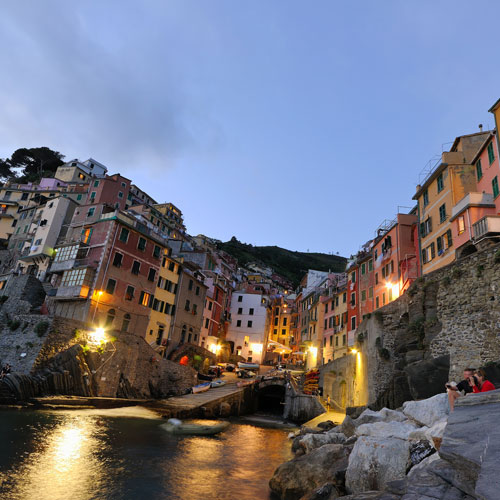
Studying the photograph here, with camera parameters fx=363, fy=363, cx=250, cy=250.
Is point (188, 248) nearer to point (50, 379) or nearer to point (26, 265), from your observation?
point (26, 265)

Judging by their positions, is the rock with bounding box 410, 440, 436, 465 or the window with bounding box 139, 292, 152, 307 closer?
the rock with bounding box 410, 440, 436, 465

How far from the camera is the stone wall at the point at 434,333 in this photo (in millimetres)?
17547

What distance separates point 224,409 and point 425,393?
2186cm

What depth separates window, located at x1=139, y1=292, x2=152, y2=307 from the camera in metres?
44.3

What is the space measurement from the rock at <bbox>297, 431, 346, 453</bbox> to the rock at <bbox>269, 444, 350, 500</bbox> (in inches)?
161

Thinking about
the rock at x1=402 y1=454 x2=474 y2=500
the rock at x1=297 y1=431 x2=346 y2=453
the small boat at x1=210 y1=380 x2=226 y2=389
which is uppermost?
the small boat at x1=210 y1=380 x2=226 y2=389

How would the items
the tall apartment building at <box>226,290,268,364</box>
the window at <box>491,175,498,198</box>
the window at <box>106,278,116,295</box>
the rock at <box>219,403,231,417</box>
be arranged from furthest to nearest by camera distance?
the tall apartment building at <box>226,290,268,364</box> < the window at <box>106,278,116,295</box> < the rock at <box>219,403,231,417</box> < the window at <box>491,175,498,198</box>

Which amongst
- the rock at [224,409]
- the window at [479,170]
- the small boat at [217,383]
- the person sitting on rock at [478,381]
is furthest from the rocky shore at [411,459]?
the small boat at [217,383]

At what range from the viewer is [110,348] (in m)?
34.7

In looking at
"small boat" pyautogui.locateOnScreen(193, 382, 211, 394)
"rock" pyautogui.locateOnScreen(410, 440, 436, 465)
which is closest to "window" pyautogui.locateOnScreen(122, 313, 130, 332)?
"small boat" pyautogui.locateOnScreen(193, 382, 211, 394)

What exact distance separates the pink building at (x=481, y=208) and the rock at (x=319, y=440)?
53.4ft

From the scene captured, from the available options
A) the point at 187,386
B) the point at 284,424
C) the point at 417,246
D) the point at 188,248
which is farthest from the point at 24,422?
the point at 188,248

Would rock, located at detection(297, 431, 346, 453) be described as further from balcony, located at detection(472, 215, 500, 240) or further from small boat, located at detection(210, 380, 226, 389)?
small boat, located at detection(210, 380, 226, 389)

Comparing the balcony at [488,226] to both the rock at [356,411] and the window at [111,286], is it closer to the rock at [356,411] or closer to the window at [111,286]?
the rock at [356,411]
